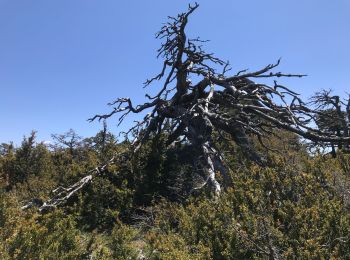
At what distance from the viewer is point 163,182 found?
1033 cm

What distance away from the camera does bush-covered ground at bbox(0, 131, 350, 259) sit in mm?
4652

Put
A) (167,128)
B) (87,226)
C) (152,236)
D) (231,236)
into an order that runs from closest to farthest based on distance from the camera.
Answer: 1. (231,236)
2. (152,236)
3. (87,226)
4. (167,128)

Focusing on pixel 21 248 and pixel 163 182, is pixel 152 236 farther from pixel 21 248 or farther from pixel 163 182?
pixel 163 182

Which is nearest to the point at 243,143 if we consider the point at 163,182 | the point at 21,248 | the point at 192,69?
the point at 163,182

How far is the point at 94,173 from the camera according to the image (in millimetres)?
9320

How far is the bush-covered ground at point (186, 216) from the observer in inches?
183

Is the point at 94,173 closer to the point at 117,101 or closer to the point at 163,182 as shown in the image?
the point at 163,182

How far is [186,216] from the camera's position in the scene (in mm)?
6434

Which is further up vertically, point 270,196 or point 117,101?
point 117,101

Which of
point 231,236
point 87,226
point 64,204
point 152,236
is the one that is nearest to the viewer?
point 231,236

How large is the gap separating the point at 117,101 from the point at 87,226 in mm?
5762

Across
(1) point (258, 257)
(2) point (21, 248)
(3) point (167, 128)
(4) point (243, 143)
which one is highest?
(3) point (167, 128)

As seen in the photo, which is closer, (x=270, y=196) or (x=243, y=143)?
(x=270, y=196)

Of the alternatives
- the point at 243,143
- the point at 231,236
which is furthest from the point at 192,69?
the point at 231,236
